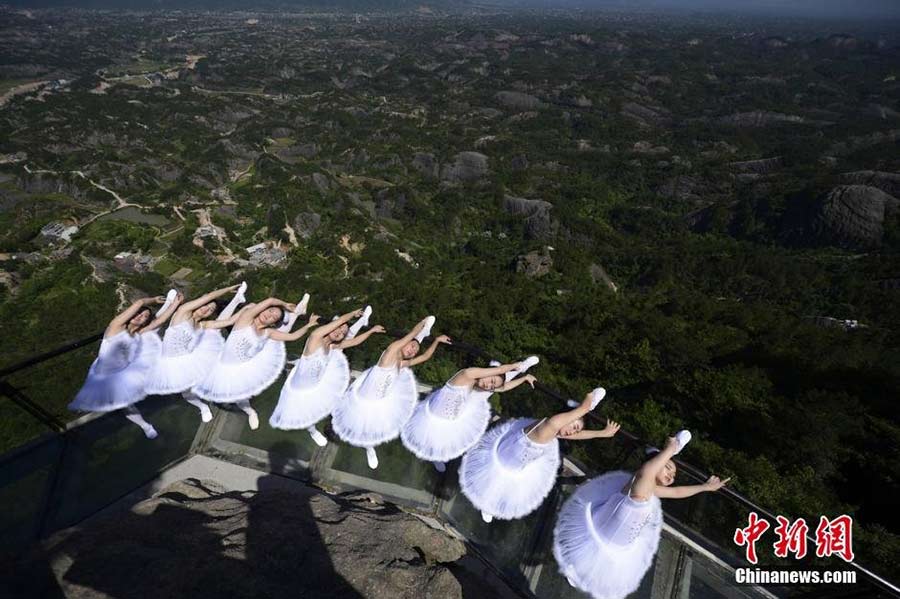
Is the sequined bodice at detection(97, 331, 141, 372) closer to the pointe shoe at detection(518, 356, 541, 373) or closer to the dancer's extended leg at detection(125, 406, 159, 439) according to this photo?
the dancer's extended leg at detection(125, 406, 159, 439)

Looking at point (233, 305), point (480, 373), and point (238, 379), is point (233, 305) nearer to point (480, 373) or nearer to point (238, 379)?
point (238, 379)

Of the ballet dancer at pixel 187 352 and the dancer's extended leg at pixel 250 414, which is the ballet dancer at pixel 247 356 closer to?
the dancer's extended leg at pixel 250 414

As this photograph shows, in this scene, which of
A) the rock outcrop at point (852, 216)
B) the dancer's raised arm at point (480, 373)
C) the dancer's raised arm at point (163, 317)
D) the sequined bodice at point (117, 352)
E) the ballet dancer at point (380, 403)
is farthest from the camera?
the rock outcrop at point (852, 216)

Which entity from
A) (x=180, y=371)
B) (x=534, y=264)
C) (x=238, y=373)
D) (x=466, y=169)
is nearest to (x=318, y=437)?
(x=238, y=373)

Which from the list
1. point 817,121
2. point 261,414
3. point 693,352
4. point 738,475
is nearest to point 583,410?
point 261,414

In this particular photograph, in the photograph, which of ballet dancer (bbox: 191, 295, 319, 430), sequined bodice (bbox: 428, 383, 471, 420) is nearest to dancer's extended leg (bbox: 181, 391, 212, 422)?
ballet dancer (bbox: 191, 295, 319, 430)

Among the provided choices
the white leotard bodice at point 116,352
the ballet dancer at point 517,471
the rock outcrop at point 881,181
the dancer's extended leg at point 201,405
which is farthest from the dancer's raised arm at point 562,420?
the rock outcrop at point 881,181
